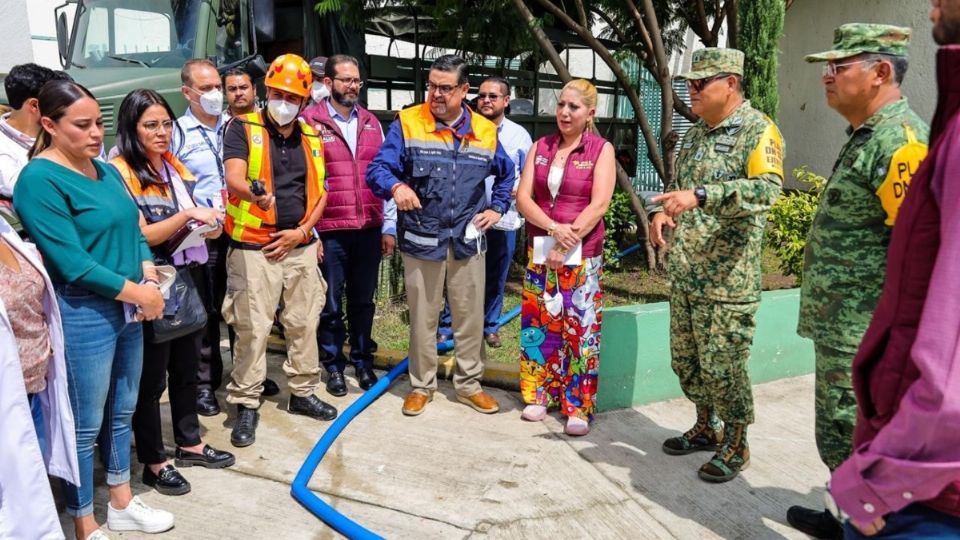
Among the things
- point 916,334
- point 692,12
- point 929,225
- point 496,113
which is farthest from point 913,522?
point 692,12

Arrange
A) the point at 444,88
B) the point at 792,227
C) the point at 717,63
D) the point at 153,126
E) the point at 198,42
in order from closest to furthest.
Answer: the point at 153,126
the point at 717,63
the point at 444,88
the point at 792,227
the point at 198,42

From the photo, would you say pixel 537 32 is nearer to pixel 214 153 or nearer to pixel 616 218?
pixel 616 218

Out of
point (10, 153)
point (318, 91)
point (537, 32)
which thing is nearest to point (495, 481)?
point (10, 153)

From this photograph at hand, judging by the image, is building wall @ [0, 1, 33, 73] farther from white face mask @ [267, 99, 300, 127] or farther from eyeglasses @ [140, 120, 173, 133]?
eyeglasses @ [140, 120, 173, 133]

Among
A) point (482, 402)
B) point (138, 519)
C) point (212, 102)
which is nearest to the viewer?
point (138, 519)

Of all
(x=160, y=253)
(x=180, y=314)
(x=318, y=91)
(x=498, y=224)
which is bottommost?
(x=180, y=314)

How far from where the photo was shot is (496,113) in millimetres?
5387

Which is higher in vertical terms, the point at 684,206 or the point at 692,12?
the point at 692,12

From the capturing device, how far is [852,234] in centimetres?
269

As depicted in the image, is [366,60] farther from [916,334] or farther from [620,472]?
[916,334]

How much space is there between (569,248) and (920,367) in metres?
2.74

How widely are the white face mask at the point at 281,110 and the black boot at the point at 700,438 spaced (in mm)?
2654

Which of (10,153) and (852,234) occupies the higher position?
(10,153)

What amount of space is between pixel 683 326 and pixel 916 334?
2.29 m
